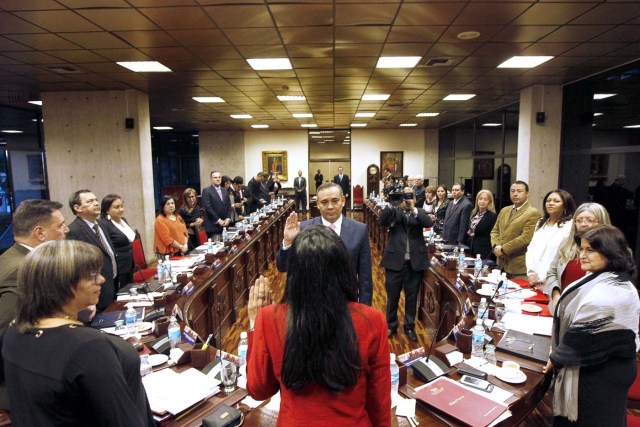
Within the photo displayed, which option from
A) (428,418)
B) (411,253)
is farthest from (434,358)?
(411,253)

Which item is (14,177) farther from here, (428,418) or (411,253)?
(428,418)

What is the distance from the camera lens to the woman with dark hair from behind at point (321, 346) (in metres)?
1.06

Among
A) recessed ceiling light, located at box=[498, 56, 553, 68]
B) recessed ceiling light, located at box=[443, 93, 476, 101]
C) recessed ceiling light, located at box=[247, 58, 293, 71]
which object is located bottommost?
recessed ceiling light, located at box=[247, 58, 293, 71]

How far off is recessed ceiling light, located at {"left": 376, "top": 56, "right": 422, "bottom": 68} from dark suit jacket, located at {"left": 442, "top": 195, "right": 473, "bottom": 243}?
6.37 ft

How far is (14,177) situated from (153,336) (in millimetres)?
8169

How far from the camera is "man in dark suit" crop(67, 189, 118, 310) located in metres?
3.12

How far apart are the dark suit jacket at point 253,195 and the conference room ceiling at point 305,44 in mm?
2677

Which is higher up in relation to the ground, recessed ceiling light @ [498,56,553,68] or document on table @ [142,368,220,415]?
recessed ceiling light @ [498,56,553,68]

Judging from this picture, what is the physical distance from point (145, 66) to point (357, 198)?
33.6 ft

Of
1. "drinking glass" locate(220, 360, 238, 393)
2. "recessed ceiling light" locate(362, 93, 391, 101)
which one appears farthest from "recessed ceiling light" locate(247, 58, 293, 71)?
"drinking glass" locate(220, 360, 238, 393)

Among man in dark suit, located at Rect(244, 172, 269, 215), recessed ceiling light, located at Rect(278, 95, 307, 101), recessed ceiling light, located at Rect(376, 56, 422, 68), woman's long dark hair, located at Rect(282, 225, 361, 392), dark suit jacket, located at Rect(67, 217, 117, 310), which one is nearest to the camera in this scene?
woman's long dark hair, located at Rect(282, 225, 361, 392)

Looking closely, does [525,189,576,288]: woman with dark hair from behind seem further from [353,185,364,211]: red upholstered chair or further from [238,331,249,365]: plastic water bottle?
[353,185,364,211]: red upholstered chair

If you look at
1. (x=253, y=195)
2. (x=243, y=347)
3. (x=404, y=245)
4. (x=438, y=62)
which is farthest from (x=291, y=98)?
(x=243, y=347)

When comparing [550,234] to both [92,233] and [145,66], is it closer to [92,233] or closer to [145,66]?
[92,233]
